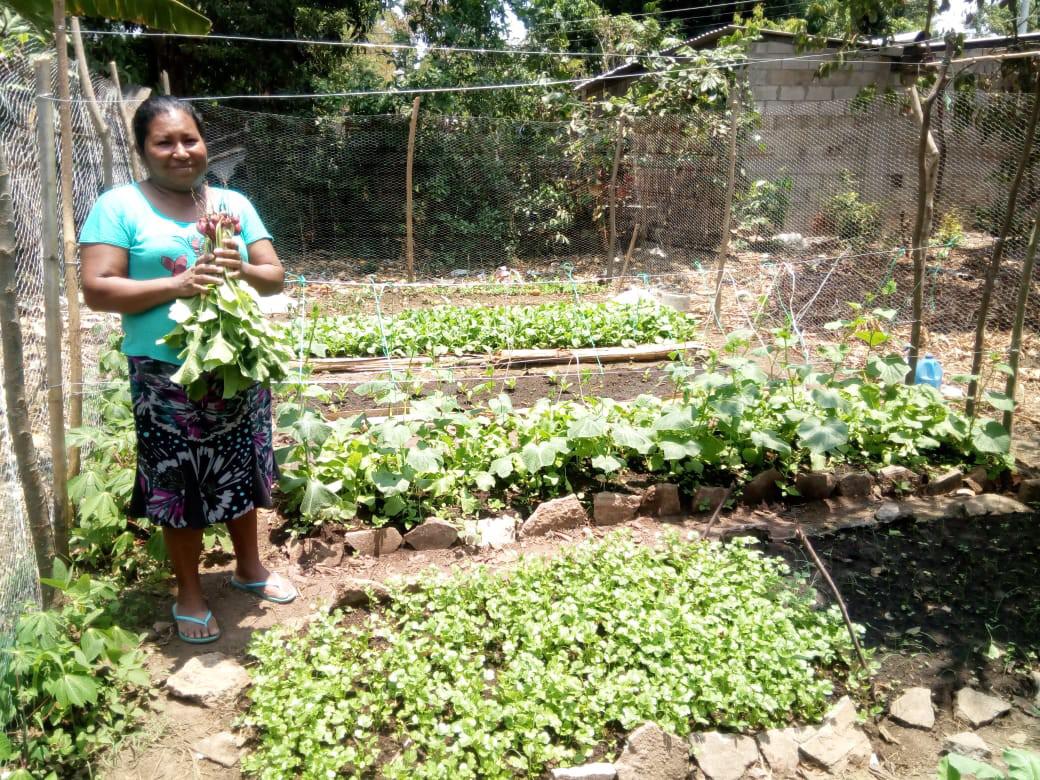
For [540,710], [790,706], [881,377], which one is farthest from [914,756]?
[881,377]

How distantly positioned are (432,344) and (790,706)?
14.3 ft

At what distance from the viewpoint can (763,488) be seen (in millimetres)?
3779

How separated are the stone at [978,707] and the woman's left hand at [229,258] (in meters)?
2.59

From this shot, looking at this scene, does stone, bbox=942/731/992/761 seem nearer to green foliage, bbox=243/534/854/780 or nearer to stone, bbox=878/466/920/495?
green foliage, bbox=243/534/854/780

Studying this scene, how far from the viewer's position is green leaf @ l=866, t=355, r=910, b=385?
3.98 meters

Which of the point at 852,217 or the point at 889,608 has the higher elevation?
the point at 852,217

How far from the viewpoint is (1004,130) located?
684 centimetres

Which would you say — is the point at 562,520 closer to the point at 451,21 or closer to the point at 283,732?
the point at 283,732

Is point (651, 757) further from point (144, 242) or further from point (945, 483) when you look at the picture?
point (945, 483)

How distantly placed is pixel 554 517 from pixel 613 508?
284 mm

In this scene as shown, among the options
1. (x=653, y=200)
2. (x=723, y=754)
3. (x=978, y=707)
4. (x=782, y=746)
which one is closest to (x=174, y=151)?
(x=723, y=754)

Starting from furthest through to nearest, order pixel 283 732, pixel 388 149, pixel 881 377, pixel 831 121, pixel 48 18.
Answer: pixel 388 149 → pixel 831 121 → pixel 48 18 → pixel 881 377 → pixel 283 732

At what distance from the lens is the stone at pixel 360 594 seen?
2754 mm

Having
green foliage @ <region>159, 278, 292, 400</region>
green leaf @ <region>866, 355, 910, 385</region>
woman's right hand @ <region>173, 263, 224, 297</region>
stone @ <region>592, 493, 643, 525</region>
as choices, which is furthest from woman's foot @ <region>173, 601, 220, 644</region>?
green leaf @ <region>866, 355, 910, 385</region>
